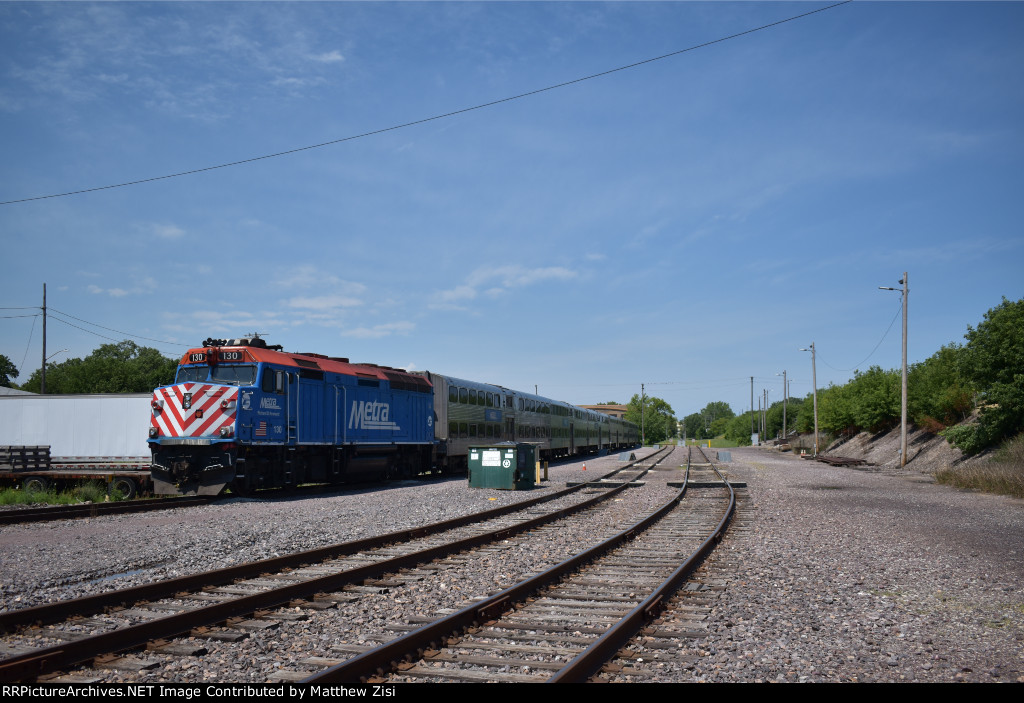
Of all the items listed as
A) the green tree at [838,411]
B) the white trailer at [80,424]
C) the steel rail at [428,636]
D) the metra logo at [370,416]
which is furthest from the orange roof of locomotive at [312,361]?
the green tree at [838,411]

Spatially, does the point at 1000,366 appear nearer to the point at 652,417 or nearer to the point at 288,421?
the point at 288,421

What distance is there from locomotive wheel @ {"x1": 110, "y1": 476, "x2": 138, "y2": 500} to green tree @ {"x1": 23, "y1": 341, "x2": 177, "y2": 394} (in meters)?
72.3

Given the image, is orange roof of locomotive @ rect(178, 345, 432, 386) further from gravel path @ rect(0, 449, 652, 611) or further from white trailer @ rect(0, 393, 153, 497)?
white trailer @ rect(0, 393, 153, 497)

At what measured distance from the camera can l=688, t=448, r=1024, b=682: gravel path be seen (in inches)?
201

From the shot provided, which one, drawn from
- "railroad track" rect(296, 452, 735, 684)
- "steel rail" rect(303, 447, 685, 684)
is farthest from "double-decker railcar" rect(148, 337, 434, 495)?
"steel rail" rect(303, 447, 685, 684)

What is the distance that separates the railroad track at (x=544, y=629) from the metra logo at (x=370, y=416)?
1262 cm

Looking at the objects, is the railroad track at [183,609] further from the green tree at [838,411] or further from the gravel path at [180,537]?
the green tree at [838,411]

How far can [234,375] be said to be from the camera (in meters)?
17.3

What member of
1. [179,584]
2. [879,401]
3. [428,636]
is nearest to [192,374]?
[179,584]

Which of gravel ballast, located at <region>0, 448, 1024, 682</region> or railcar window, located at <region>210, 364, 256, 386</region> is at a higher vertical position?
railcar window, located at <region>210, 364, 256, 386</region>

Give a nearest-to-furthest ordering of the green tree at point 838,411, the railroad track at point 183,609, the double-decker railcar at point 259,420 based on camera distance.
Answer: the railroad track at point 183,609
the double-decker railcar at point 259,420
the green tree at point 838,411

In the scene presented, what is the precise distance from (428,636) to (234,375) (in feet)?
44.5

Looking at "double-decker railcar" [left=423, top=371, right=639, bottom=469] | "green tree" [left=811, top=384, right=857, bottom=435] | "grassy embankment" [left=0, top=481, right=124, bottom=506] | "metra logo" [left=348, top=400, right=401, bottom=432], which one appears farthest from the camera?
"green tree" [left=811, top=384, right=857, bottom=435]

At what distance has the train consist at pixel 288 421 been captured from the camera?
1648cm
